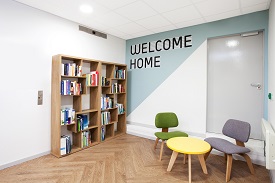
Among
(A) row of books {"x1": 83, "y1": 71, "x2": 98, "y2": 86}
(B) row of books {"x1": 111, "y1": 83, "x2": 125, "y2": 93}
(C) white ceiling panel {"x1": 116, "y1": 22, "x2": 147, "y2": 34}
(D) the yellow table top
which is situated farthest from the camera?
(B) row of books {"x1": 111, "y1": 83, "x2": 125, "y2": 93}

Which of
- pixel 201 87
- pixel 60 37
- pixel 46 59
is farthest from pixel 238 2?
pixel 46 59

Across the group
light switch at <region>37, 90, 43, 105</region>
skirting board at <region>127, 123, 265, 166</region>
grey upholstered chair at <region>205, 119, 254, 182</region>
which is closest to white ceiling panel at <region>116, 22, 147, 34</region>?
light switch at <region>37, 90, 43, 105</region>

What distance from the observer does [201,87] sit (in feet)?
12.6

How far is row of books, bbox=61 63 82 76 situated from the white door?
9.88 ft

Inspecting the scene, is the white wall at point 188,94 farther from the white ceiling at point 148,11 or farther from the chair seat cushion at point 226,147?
the chair seat cushion at point 226,147

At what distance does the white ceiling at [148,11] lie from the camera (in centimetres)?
291

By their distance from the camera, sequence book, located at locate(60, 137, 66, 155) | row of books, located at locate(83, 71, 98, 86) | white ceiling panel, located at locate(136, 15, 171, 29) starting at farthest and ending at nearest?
row of books, located at locate(83, 71, 98, 86) < white ceiling panel, located at locate(136, 15, 171, 29) < book, located at locate(60, 137, 66, 155)

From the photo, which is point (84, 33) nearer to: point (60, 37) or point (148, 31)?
point (60, 37)

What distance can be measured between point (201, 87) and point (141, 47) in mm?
2111

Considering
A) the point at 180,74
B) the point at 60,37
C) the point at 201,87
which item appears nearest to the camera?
the point at 60,37

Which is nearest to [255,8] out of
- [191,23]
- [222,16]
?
[222,16]

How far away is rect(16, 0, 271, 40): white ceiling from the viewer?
2912mm

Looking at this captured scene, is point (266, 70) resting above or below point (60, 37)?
below

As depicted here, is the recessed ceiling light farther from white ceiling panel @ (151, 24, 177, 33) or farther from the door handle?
the door handle
